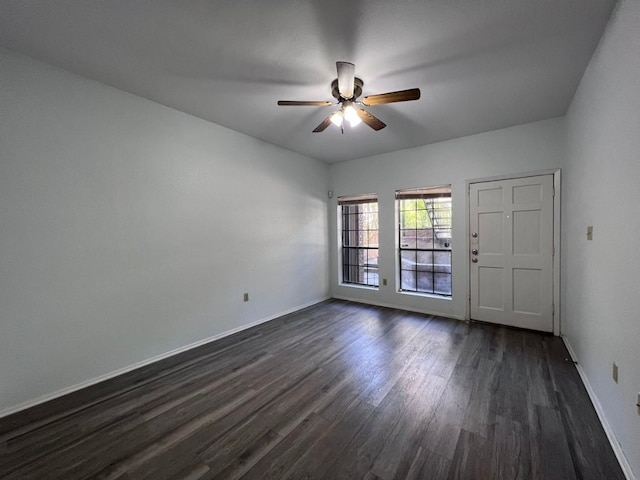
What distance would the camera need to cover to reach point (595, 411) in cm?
184

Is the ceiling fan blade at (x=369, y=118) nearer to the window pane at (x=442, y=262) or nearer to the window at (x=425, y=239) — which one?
the window at (x=425, y=239)

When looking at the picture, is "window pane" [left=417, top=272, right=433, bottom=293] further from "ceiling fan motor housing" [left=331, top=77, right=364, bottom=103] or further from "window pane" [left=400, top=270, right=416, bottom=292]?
"ceiling fan motor housing" [left=331, top=77, right=364, bottom=103]

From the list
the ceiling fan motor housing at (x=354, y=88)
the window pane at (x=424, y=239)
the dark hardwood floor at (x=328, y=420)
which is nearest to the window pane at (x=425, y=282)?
the window pane at (x=424, y=239)

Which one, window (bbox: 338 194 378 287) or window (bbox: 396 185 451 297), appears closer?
window (bbox: 396 185 451 297)

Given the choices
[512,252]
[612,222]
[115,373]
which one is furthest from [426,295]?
[115,373]

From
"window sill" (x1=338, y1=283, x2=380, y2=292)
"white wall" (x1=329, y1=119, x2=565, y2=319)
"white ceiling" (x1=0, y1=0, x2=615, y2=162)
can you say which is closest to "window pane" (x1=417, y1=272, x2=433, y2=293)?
"white wall" (x1=329, y1=119, x2=565, y2=319)

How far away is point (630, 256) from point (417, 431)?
157cm

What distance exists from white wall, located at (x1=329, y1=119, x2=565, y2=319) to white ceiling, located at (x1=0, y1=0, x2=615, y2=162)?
0.52 metres

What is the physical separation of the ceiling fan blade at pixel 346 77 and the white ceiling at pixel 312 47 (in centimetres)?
15

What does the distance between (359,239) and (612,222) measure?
12.0ft

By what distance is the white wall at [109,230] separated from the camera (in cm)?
197

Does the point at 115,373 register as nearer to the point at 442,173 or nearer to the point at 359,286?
the point at 359,286

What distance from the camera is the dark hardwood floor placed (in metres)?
1.45

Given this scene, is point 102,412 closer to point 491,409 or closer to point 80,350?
point 80,350
